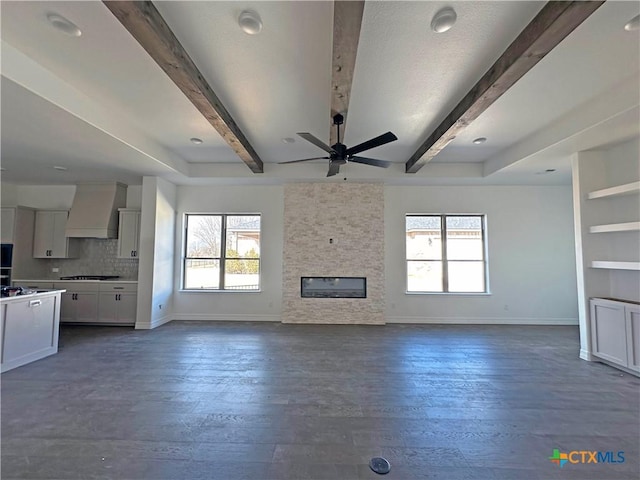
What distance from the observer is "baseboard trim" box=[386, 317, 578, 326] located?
5988 mm

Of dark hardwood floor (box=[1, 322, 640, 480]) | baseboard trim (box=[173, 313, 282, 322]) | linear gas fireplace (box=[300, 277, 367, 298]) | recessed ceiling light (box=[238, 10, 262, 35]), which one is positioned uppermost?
recessed ceiling light (box=[238, 10, 262, 35])

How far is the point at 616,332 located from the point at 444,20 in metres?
4.25

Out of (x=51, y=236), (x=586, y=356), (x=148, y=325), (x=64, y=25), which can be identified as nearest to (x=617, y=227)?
(x=586, y=356)

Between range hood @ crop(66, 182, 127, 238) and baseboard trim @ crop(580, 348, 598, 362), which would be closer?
baseboard trim @ crop(580, 348, 598, 362)

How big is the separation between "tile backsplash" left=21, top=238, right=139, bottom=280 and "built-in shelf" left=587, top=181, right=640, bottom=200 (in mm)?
8132

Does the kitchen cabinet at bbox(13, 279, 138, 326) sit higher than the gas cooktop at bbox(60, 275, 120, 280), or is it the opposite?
the gas cooktop at bbox(60, 275, 120, 280)

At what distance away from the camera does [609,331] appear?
3760 millimetres

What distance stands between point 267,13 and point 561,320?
7393 mm

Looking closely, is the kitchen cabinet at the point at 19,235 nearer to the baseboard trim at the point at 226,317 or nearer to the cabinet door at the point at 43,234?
the cabinet door at the point at 43,234

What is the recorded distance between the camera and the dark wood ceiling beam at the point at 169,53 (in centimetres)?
199

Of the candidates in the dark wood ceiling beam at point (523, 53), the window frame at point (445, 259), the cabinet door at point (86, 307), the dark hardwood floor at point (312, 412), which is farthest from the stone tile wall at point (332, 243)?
the cabinet door at point (86, 307)

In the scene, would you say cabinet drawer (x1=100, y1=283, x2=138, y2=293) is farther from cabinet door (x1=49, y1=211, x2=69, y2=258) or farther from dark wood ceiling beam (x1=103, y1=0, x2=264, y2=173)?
dark wood ceiling beam (x1=103, y1=0, x2=264, y2=173)

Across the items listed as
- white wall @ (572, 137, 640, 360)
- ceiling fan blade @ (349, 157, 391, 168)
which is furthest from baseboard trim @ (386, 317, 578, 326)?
ceiling fan blade @ (349, 157, 391, 168)

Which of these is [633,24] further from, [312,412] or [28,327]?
[28,327]
